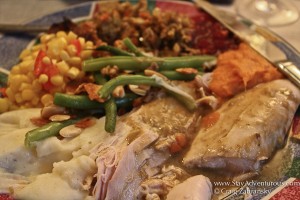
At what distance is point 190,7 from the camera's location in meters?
4.20

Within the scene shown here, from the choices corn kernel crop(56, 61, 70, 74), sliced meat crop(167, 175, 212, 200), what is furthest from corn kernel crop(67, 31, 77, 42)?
sliced meat crop(167, 175, 212, 200)

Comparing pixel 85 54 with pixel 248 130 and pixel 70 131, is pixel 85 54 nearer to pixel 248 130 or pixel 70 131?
pixel 70 131

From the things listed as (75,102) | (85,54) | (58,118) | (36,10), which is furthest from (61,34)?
(36,10)

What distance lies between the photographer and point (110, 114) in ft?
9.09

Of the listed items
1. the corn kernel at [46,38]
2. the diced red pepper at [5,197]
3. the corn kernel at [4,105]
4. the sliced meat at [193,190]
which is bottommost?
the diced red pepper at [5,197]

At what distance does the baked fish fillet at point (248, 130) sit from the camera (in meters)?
2.56

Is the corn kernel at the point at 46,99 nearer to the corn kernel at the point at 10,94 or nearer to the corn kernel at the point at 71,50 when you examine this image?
the corn kernel at the point at 10,94

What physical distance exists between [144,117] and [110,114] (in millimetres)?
223

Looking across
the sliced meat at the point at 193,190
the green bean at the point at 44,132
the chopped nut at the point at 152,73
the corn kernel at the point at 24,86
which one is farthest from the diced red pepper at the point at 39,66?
the sliced meat at the point at 193,190

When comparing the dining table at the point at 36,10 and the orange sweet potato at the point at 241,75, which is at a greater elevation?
the dining table at the point at 36,10

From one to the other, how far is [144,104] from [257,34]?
4.13ft

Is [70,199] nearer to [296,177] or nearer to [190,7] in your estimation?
[296,177]

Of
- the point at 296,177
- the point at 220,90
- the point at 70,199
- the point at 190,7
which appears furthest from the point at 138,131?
the point at 190,7

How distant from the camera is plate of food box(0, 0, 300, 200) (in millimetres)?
2476
